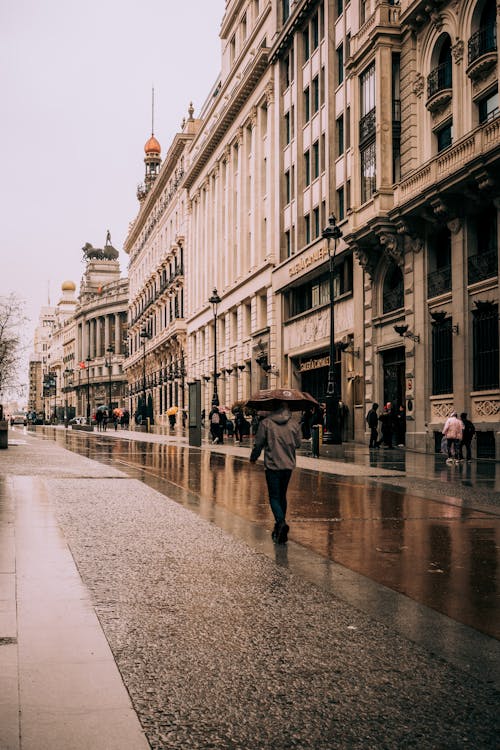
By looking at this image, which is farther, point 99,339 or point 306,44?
point 99,339

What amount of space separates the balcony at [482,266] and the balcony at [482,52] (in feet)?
18.2

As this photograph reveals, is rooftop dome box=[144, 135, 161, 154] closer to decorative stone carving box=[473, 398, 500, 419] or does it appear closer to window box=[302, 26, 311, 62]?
window box=[302, 26, 311, 62]

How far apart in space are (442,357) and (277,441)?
63.9ft

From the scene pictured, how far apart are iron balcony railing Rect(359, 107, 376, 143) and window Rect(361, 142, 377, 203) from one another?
0.38 meters

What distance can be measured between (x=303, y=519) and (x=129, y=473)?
8678 millimetres

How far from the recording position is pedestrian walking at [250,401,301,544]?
9984 millimetres

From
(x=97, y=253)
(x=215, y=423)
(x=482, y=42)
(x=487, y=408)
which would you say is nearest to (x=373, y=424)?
(x=487, y=408)

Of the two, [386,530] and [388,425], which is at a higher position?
[388,425]

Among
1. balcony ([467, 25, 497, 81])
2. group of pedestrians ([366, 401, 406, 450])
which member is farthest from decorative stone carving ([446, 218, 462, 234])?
group of pedestrians ([366, 401, 406, 450])

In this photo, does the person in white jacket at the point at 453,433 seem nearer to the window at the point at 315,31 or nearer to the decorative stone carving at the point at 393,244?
the decorative stone carving at the point at 393,244

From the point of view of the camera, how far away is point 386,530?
36.0 feet

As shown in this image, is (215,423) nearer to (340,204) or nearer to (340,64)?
(340,204)

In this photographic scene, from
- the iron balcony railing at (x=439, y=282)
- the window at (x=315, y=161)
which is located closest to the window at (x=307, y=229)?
the window at (x=315, y=161)

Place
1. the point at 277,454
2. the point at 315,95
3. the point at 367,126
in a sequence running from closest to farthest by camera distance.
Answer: the point at 277,454 < the point at 367,126 < the point at 315,95
